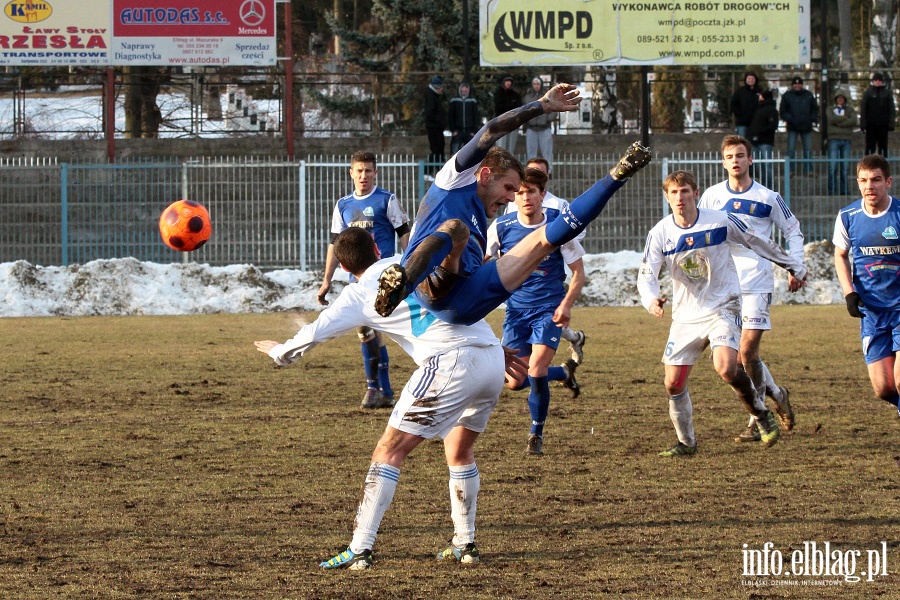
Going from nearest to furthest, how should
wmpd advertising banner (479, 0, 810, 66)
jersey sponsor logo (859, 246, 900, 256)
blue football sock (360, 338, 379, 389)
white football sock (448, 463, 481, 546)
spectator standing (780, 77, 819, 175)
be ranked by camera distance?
white football sock (448, 463, 481, 546), jersey sponsor logo (859, 246, 900, 256), blue football sock (360, 338, 379, 389), spectator standing (780, 77, 819, 175), wmpd advertising banner (479, 0, 810, 66)

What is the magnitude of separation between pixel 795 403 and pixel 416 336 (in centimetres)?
617

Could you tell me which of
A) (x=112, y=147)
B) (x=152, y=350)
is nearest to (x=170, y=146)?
(x=112, y=147)

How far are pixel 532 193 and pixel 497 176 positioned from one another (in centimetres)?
325

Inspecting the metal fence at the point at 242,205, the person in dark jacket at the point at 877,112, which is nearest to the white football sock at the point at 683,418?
the metal fence at the point at 242,205

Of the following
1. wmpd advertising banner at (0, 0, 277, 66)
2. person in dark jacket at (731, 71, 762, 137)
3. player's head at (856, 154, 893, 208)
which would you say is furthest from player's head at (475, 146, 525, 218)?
wmpd advertising banner at (0, 0, 277, 66)

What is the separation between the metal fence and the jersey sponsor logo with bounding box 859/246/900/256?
15.4m

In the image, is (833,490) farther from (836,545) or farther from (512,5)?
(512,5)

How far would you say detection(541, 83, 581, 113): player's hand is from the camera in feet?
20.3

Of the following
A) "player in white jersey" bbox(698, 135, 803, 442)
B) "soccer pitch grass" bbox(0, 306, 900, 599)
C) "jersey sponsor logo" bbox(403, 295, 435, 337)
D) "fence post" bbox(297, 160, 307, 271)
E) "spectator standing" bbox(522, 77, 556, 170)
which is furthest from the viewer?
"spectator standing" bbox(522, 77, 556, 170)

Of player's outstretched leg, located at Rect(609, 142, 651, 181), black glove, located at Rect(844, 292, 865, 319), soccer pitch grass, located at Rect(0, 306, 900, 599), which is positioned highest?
player's outstretched leg, located at Rect(609, 142, 651, 181)

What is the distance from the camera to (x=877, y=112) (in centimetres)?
2575

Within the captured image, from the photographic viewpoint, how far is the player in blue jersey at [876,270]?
8.56 metres

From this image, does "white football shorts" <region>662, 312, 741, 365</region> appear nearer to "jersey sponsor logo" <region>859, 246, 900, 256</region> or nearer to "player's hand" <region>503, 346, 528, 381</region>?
"jersey sponsor logo" <region>859, 246, 900, 256</region>

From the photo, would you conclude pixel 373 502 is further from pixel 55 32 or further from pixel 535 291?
pixel 55 32
